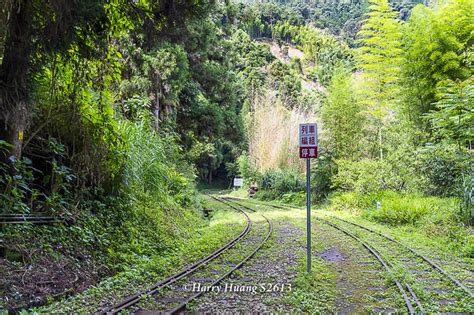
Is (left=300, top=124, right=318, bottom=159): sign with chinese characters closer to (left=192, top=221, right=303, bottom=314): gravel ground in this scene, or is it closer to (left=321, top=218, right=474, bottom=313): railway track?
(left=192, top=221, right=303, bottom=314): gravel ground

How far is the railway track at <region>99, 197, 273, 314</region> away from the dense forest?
69 cm

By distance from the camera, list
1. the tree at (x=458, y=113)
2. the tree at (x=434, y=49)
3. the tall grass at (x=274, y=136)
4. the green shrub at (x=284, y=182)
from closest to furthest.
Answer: the tree at (x=458, y=113)
the tree at (x=434, y=49)
the green shrub at (x=284, y=182)
the tall grass at (x=274, y=136)

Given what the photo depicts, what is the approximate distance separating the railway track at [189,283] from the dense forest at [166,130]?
0.69 metres

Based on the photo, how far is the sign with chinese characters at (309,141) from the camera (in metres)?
5.85

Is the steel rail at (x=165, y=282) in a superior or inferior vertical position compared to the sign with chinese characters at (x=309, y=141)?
inferior

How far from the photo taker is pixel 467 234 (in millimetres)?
7855

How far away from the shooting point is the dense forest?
4484 mm

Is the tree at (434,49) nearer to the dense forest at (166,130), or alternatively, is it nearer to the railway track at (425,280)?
the dense forest at (166,130)

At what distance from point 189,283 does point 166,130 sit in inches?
354

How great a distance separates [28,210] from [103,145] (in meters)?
1.80

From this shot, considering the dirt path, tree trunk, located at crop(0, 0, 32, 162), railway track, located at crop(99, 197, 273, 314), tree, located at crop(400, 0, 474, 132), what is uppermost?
tree, located at crop(400, 0, 474, 132)

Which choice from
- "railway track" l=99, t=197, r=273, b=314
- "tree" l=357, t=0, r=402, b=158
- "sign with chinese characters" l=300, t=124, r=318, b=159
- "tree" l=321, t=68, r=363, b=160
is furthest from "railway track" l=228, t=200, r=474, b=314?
"tree" l=321, t=68, r=363, b=160

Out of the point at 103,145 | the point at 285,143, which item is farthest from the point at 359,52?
the point at 103,145

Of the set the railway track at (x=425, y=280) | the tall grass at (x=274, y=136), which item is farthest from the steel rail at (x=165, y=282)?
the tall grass at (x=274, y=136)
